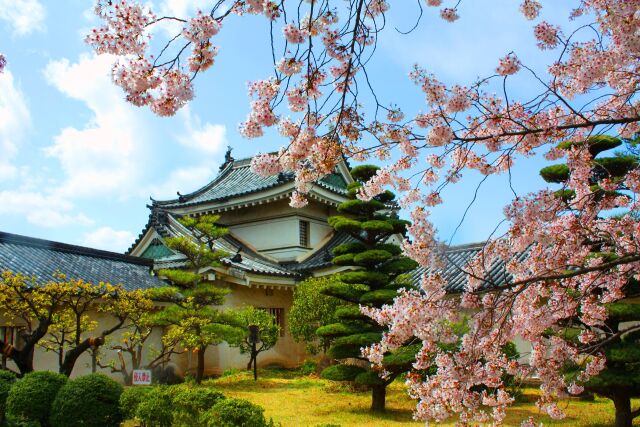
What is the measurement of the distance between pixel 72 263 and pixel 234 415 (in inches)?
435

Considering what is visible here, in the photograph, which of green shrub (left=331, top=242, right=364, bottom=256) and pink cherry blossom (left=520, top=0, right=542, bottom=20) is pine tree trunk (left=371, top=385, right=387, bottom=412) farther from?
pink cherry blossom (left=520, top=0, right=542, bottom=20)

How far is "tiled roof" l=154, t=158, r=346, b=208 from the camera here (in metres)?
21.8

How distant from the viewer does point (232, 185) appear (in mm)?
23406

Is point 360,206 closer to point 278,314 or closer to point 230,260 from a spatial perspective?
point 230,260

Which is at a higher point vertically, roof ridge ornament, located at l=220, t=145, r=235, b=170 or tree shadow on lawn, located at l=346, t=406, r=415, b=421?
roof ridge ornament, located at l=220, t=145, r=235, b=170

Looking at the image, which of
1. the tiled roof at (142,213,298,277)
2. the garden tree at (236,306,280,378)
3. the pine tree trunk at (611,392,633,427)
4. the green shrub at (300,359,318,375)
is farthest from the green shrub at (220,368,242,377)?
the pine tree trunk at (611,392,633,427)

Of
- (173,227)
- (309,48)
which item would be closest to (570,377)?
(309,48)

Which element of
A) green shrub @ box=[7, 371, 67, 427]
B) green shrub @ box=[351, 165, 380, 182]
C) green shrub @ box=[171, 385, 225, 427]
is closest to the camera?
green shrub @ box=[171, 385, 225, 427]

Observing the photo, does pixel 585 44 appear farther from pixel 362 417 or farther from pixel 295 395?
pixel 295 395

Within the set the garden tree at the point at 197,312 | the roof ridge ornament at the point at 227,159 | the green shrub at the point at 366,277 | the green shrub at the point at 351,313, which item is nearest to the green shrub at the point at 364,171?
the green shrub at the point at 366,277

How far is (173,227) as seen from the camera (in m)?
19.9

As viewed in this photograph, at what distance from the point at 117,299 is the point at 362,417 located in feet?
20.5

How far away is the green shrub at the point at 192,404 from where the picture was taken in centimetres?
722

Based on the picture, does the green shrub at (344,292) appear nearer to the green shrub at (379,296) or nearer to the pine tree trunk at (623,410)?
the green shrub at (379,296)
